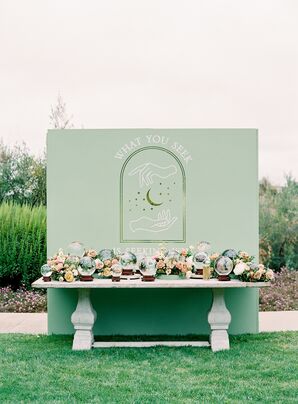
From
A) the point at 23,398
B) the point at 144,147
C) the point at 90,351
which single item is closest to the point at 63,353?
the point at 90,351

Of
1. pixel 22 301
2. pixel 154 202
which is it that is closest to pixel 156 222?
pixel 154 202

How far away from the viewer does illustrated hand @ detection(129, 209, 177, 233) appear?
26.8ft

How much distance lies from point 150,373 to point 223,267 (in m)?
1.43

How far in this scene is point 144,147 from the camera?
8.20 m

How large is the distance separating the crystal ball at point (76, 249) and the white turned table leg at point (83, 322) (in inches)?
22.1

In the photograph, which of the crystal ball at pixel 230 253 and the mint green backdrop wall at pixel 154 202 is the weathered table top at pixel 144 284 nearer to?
the crystal ball at pixel 230 253

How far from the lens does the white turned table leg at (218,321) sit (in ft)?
24.0

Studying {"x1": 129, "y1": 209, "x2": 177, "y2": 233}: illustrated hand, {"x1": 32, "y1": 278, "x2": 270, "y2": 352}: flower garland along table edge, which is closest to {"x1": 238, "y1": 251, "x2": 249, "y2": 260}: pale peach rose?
{"x1": 32, "y1": 278, "x2": 270, "y2": 352}: flower garland along table edge

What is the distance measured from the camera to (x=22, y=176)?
16828 millimetres

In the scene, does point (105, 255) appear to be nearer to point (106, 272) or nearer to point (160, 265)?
point (106, 272)

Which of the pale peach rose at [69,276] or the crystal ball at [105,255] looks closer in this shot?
the pale peach rose at [69,276]

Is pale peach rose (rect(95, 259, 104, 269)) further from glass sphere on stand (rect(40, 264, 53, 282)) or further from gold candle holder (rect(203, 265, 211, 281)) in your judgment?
gold candle holder (rect(203, 265, 211, 281))

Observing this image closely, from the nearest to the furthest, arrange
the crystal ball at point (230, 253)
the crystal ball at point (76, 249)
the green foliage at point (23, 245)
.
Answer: the crystal ball at point (230, 253) < the crystal ball at point (76, 249) < the green foliage at point (23, 245)

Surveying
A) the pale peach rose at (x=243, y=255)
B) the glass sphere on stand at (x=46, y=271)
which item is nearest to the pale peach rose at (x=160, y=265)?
the pale peach rose at (x=243, y=255)
